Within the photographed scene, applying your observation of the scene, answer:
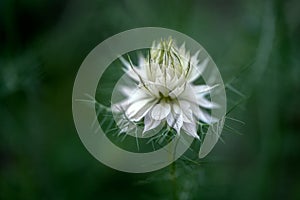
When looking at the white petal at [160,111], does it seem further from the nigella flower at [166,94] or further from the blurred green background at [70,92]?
the blurred green background at [70,92]

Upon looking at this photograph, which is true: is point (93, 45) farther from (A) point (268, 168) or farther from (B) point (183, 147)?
(B) point (183, 147)

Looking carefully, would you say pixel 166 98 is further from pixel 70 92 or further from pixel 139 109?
pixel 70 92

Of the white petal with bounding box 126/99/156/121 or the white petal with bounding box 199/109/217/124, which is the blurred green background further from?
the white petal with bounding box 126/99/156/121

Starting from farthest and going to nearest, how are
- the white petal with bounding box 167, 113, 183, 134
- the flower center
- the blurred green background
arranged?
the blurred green background
the flower center
the white petal with bounding box 167, 113, 183, 134

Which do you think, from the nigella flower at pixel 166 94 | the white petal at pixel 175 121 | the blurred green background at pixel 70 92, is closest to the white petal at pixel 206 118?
the nigella flower at pixel 166 94

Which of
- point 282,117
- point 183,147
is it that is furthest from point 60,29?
point 183,147

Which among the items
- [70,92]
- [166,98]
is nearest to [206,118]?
[166,98]

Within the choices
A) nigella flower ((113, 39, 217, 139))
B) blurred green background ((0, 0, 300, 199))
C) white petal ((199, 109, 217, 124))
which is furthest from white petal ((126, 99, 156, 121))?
blurred green background ((0, 0, 300, 199))
